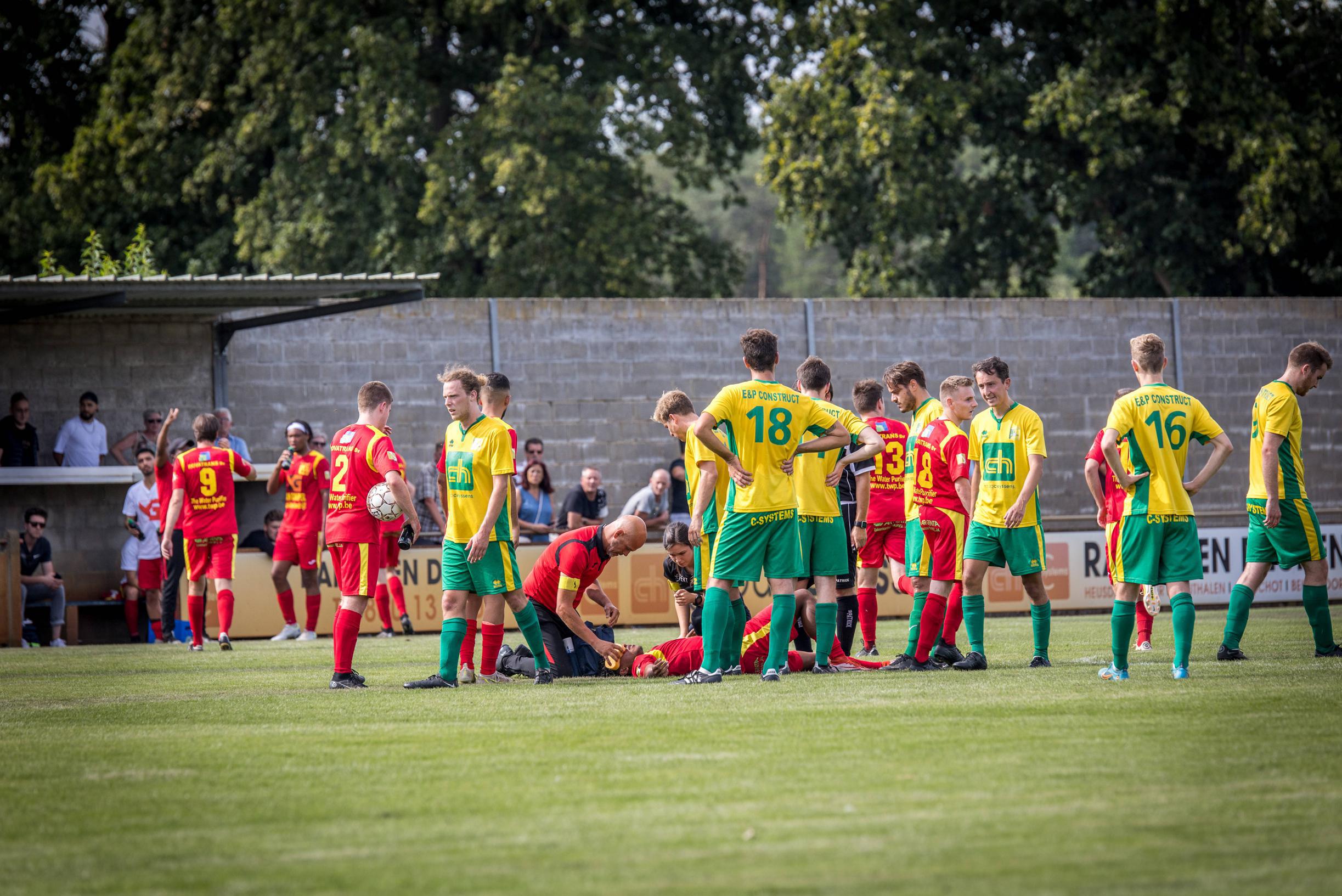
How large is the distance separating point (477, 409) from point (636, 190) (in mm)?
A: 21165

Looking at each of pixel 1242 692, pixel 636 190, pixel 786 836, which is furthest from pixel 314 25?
pixel 786 836

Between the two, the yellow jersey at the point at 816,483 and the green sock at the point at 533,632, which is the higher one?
the yellow jersey at the point at 816,483

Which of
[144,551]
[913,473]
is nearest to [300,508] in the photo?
[144,551]

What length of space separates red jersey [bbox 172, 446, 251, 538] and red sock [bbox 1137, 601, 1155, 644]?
27.8 ft

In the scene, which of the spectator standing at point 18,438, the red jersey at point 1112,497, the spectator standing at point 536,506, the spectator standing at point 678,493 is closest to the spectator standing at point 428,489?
the spectator standing at point 536,506

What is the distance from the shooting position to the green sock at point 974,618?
10797 mm

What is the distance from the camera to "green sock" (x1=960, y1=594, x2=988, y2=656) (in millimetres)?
10797

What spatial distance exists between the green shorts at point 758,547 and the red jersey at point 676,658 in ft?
3.79

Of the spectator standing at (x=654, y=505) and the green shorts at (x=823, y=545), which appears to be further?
the spectator standing at (x=654, y=505)

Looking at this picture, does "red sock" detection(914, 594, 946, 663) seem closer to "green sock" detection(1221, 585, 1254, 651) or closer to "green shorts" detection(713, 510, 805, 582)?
"green shorts" detection(713, 510, 805, 582)

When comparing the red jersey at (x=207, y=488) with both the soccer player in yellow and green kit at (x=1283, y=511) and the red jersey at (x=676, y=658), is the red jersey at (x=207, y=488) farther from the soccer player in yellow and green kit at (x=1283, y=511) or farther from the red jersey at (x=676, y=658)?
the soccer player in yellow and green kit at (x=1283, y=511)

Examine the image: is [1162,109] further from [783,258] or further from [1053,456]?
[783,258]

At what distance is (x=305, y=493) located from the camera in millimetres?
15977

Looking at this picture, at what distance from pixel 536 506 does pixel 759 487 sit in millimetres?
9627
